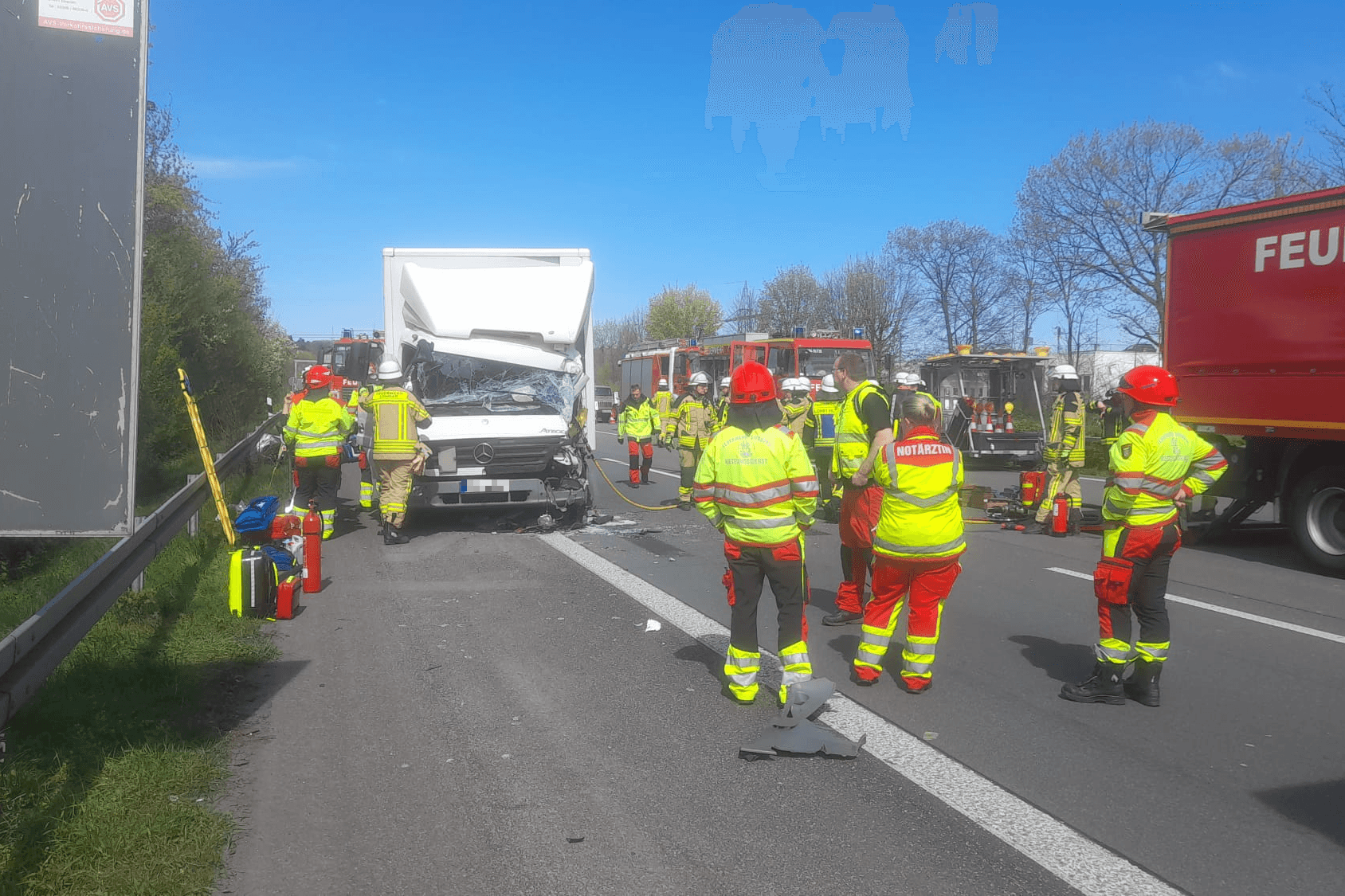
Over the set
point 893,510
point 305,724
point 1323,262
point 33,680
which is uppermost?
point 1323,262

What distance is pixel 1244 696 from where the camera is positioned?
19.5 feet

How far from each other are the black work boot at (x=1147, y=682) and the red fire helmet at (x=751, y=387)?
242 centimetres

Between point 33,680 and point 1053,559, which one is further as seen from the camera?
point 1053,559

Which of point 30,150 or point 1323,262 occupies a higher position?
point 1323,262

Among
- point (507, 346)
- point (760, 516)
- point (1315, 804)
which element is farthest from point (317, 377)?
point (1315, 804)

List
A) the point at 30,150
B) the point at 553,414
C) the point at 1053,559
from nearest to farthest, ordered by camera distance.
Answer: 1. the point at 30,150
2. the point at 1053,559
3. the point at 553,414

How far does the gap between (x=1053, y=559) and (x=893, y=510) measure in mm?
5375

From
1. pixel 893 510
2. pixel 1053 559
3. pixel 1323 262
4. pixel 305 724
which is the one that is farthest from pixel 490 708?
pixel 1323 262

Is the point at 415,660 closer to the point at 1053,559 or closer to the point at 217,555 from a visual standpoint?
the point at 217,555

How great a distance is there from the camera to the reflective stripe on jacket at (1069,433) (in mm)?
12633

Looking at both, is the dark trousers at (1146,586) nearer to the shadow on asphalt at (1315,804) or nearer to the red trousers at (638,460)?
the shadow on asphalt at (1315,804)

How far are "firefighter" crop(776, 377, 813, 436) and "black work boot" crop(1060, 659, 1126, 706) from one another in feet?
24.0

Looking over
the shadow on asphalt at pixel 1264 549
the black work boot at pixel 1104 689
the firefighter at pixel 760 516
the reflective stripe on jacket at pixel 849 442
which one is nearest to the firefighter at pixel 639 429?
the shadow on asphalt at pixel 1264 549

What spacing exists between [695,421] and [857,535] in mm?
7934
